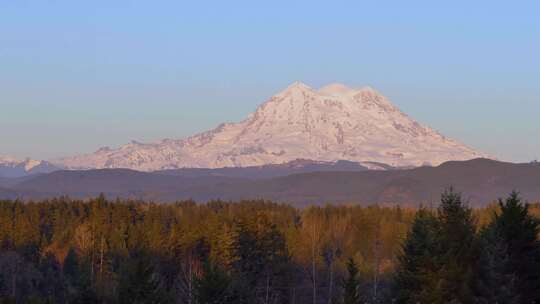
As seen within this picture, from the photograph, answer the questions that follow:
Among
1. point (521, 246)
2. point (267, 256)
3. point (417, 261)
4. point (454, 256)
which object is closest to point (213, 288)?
point (417, 261)

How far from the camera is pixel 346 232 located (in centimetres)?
13662

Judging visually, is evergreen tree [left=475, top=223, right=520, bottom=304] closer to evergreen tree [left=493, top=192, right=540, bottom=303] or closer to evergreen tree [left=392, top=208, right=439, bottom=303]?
evergreen tree [left=493, top=192, right=540, bottom=303]

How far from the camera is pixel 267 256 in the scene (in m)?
91.1

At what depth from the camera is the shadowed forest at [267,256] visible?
36.3 metres

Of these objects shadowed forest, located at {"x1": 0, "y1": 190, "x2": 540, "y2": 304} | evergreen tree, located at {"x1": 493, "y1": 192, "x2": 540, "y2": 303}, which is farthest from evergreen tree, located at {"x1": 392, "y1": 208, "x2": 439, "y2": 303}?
evergreen tree, located at {"x1": 493, "y1": 192, "x2": 540, "y2": 303}

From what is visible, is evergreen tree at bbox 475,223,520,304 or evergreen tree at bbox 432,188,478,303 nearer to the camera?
evergreen tree at bbox 475,223,520,304

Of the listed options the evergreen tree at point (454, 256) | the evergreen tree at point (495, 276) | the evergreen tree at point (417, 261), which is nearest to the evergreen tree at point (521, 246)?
the evergreen tree at point (495, 276)

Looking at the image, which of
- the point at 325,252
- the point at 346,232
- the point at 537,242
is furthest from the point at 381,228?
the point at 537,242

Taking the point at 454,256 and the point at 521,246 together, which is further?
the point at 521,246

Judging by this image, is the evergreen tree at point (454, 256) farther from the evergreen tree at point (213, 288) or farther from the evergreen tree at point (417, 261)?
the evergreen tree at point (213, 288)

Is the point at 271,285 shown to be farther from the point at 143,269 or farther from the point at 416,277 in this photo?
the point at 416,277

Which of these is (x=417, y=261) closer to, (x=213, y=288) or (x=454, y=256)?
(x=454, y=256)

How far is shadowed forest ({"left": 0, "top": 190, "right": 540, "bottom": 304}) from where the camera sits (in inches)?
1430

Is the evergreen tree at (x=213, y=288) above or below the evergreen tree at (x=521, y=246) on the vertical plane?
below
